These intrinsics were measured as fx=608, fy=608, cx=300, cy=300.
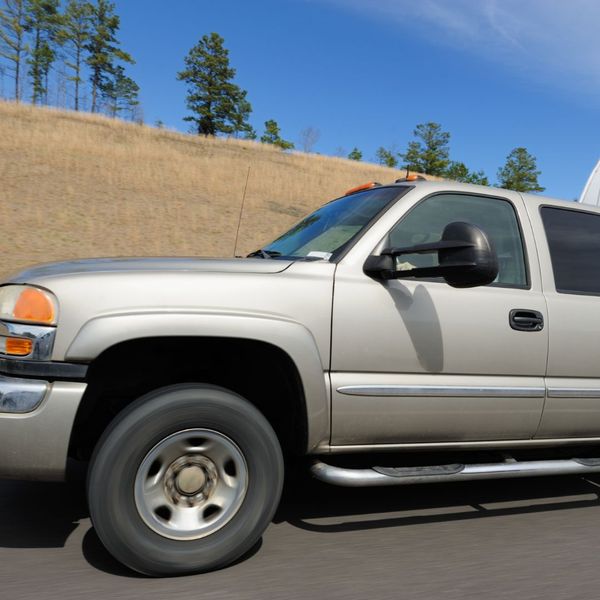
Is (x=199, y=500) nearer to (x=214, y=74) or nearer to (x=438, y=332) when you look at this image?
(x=438, y=332)

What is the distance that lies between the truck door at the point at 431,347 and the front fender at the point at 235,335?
9 cm

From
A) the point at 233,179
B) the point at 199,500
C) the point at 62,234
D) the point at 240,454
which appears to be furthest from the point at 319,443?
the point at 233,179

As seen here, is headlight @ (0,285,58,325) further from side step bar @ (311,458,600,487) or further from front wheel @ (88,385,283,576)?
side step bar @ (311,458,600,487)

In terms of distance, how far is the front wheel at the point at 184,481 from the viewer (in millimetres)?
2535

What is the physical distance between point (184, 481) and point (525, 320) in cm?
195

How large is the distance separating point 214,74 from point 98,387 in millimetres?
52201

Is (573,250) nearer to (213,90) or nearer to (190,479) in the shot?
(190,479)

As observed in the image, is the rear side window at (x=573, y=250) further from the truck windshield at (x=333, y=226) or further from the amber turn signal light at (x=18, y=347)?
the amber turn signal light at (x=18, y=347)

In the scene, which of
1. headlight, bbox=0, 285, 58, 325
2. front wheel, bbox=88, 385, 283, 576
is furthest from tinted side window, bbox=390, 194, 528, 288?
headlight, bbox=0, 285, 58, 325

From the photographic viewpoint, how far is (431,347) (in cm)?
306

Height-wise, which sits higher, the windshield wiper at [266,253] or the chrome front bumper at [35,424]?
the windshield wiper at [266,253]

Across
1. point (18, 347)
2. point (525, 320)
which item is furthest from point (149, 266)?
point (525, 320)

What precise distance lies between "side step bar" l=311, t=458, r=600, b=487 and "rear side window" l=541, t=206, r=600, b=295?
99 cm

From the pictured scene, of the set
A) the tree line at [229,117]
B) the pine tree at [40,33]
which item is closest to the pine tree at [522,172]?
the tree line at [229,117]
